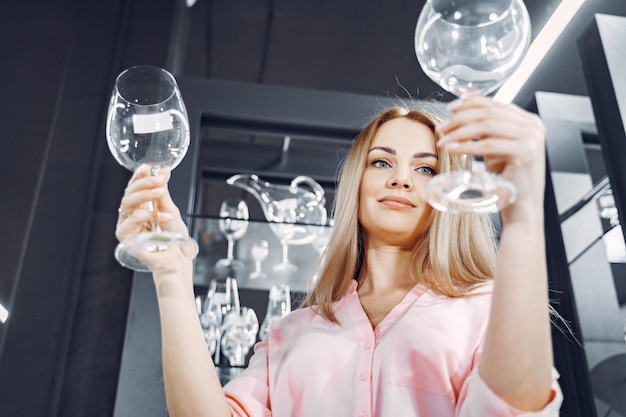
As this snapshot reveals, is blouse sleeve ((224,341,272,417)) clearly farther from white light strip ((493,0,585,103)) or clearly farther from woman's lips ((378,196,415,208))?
white light strip ((493,0,585,103))

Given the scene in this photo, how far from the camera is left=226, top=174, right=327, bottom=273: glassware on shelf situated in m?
2.07

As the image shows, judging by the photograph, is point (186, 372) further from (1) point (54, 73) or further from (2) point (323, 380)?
(1) point (54, 73)

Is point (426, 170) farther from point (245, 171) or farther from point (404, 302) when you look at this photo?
point (245, 171)

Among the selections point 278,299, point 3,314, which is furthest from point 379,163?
point 3,314

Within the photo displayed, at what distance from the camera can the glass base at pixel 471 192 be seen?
78 cm

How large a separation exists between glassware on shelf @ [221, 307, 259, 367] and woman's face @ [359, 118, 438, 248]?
758 mm

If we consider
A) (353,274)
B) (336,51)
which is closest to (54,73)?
(336,51)

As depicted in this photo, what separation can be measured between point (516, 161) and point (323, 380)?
535 millimetres

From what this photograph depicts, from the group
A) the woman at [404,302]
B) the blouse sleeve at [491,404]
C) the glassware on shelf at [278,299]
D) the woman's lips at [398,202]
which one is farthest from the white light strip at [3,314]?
the blouse sleeve at [491,404]

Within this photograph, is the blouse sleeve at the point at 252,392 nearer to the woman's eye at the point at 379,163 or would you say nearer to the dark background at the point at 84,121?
the woman's eye at the point at 379,163

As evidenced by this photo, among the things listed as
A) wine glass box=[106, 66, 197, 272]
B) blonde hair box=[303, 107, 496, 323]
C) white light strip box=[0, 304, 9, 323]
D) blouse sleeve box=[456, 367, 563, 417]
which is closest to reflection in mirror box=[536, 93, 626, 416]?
blonde hair box=[303, 107, 496, 323]

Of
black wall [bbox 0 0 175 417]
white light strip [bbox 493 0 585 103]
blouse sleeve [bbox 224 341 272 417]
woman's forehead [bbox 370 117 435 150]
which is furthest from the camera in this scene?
white light strip [bbox 493 0 585 103]

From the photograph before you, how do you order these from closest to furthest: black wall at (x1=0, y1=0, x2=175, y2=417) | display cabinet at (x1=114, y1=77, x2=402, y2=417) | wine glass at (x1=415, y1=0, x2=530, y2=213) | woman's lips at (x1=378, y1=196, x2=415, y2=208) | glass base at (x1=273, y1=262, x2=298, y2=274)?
wine glass at (x1=415, y1=0, x2=530, y2=213), woman's lips at (x1=378, y1=196, x2=415, y2=208), display cabinet at (x1=114, y1=77, x2=402, y2=417), black wall at (x1=0, y1=0, x2=175, y2=417), glass base at (x1=273, y1=262, x2=298, y2=274)

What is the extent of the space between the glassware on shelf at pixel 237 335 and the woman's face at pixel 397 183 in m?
0.76
